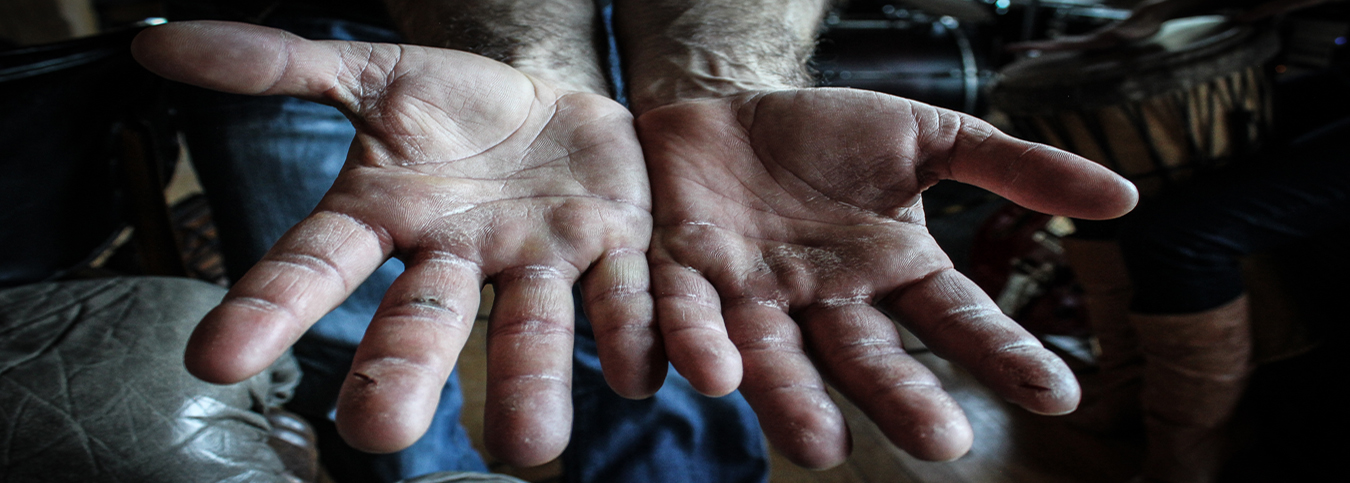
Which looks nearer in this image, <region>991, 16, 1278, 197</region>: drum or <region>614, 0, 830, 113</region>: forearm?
<region>614, 0, 830, 113</region>: forearm

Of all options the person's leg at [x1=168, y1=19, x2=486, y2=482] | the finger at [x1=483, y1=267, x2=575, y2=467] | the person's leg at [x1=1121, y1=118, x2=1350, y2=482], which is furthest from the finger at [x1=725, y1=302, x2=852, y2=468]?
the person's leg at [x1=1121, y1=118, x2=1350, y2=482]

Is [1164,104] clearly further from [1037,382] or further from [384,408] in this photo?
[384,408]

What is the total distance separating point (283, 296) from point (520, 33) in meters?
0.40

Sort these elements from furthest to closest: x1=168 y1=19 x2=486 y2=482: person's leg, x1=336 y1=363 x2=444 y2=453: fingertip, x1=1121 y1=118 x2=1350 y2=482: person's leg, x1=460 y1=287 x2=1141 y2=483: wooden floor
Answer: x1=1121 y1=118 x2=1350 y2=482: person's leg, x1=168 y1=19 x2=486 y2=482: person's leg, x1=460 y1=287 x2=1141 y2=483: wooden floor, x1=336 y1=363 x2=444 y2=453: fingertip

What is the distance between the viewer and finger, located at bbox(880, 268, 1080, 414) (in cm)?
38

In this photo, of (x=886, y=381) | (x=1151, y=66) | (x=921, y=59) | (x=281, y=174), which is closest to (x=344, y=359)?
(x=281, y=174)

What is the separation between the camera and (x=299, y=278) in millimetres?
385

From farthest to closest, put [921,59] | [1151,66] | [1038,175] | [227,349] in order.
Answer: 1. [921,59]
2. [1151,66]
3. [1038,175]
4. [227,349]

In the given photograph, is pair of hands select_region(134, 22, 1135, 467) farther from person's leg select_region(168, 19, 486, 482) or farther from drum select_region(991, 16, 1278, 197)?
drum select_region(991, 16, 1278, 197)

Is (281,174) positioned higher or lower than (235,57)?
lower

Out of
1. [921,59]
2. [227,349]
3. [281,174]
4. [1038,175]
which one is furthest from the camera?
[921,59]

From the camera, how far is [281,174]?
31.6 inches

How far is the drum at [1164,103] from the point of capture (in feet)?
3.02

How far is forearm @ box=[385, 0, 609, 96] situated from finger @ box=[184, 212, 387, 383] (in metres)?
0.26
